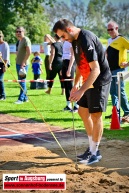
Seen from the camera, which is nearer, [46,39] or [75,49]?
[75,49]

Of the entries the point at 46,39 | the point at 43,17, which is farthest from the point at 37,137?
the point at 43,17

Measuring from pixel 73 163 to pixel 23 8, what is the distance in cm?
6859

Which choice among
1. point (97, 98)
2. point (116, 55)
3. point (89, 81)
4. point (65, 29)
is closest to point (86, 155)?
point (97, 98)

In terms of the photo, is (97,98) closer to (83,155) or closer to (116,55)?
(83,155)

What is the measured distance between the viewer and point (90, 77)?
23.6 ft

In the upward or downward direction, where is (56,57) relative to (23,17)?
upward

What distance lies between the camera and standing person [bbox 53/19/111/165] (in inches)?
284

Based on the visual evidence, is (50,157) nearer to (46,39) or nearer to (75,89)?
(75,89)

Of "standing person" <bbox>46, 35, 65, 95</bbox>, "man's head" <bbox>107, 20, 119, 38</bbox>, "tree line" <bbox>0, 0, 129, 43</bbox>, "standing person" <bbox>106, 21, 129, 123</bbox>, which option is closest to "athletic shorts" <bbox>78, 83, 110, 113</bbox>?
"standing person" <bbox>106, 21, 129, 123</bbox>

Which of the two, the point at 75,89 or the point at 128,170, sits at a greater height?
the point at 75,89

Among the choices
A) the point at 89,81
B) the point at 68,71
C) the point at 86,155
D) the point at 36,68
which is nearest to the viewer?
the point at 89,81

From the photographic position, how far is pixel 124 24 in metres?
99.0

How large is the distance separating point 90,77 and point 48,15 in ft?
316

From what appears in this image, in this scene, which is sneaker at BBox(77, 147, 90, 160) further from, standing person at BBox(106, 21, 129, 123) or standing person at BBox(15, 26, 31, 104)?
standing person at BBox(15, 26, 31, 104)
